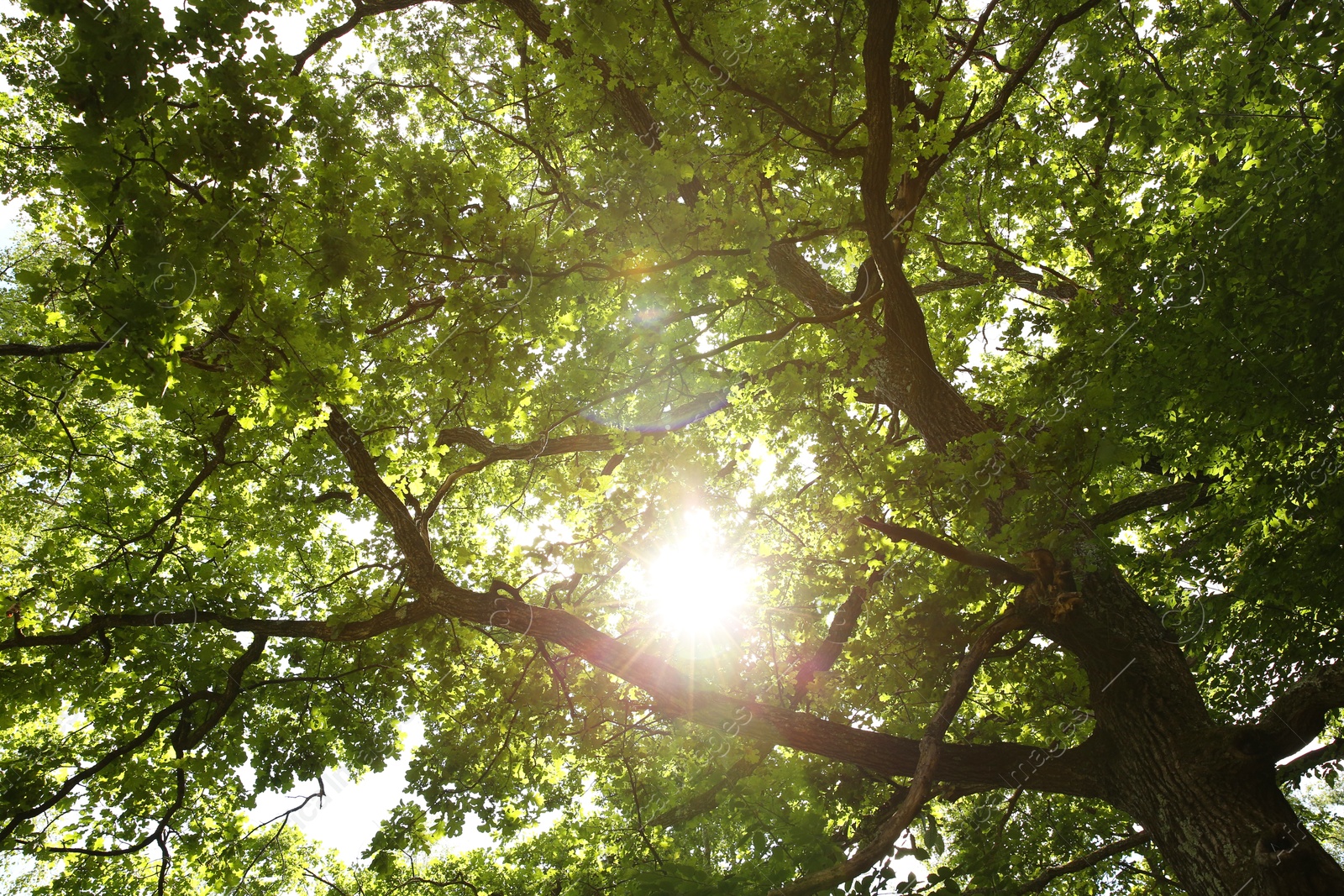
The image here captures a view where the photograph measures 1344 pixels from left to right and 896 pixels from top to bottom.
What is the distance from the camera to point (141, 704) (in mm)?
6547

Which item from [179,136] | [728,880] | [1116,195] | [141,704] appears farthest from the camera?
[1116,195]

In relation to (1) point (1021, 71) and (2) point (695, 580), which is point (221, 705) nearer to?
(2) point (695, 580)

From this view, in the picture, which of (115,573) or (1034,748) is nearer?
(1034,748)

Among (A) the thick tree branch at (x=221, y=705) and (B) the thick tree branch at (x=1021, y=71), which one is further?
(A) the thick tree branch at (x=221, y=705)

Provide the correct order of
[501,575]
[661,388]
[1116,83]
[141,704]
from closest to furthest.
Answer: [661,388] < [141,704] < [1116,83] < [501,575]

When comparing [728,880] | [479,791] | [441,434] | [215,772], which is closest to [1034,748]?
[728,880]

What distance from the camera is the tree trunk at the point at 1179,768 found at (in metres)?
3.67

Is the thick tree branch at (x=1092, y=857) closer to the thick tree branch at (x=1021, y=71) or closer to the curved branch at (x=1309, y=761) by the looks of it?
the curved branch at (x=1309, y=761)

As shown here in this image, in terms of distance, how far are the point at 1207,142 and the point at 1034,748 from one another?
18.8 ft

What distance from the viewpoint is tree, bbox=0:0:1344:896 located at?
402cm

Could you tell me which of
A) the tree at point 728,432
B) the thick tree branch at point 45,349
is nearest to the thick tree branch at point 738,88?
the tree at point 728,432

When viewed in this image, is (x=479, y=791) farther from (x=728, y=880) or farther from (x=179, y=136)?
(x=179, y=136)

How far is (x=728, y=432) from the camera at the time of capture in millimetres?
8422

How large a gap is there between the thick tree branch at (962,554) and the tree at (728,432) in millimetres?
51
